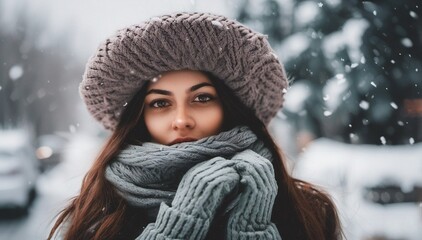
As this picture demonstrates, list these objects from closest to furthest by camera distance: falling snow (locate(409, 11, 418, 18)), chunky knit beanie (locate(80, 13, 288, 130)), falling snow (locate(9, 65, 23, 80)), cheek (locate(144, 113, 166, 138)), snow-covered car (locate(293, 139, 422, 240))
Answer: chunky knit beanie (locate(80, 13, 288, 130))
cheek (locate(144, 113, 166, 138))
falling snow (locate(409, 11, 418, 18))
snow-covered car (locate(293, 139, 422, 240))
falling snow (locate(9, 65, 23, 80))

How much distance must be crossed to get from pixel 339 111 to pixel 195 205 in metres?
4.44

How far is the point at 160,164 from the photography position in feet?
6.37

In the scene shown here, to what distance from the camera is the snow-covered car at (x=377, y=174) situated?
7418mm

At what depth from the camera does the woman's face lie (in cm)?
204

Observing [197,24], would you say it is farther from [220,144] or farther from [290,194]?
[290,194]

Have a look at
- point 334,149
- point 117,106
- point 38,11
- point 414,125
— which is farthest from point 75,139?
point 117,106

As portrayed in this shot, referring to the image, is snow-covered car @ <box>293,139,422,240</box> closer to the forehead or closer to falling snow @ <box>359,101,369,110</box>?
falling snow @ <box>359,101,369,110</box>

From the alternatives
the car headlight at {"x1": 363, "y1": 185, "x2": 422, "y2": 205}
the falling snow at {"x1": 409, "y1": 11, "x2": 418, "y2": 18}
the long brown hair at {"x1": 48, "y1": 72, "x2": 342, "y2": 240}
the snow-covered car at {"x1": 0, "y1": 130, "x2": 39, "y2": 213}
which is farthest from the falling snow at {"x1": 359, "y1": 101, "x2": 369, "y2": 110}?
the snow-covered car at {"x1": 0, "y1": 130, "x2": 39, "y2": 213}

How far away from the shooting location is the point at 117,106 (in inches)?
86.7

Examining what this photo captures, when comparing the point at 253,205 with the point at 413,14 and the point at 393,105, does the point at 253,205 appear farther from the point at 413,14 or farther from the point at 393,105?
the point at 393,105

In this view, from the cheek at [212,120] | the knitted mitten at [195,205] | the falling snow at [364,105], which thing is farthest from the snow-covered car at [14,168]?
the knitted mitten at [195,205]

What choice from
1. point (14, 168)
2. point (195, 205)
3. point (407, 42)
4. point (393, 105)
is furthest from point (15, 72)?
point (195, 205)

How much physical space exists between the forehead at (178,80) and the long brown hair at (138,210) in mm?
83

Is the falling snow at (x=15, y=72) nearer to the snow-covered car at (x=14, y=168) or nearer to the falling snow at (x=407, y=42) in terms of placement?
the snow-covered car at (x=14, y=168)
